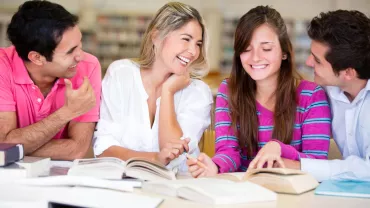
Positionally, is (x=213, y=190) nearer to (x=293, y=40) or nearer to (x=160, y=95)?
(x=160, y=95)

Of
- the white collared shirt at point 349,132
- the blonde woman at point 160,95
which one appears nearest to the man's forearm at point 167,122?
the blonde woman at point 160,95

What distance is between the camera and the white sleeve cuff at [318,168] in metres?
1.75

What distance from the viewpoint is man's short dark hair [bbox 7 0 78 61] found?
2213mm

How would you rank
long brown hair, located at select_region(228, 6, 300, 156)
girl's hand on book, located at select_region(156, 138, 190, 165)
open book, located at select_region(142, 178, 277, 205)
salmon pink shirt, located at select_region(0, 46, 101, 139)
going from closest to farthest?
open book, located at select_region(142, 178, 277, 205) < girl's hand on book, located at select_region(156, 138, 190, 165) < long brown hair, located at select_region(228, 6, 300, 156) < salmon pink shirt, located at select_region(0, 46, 101, 139)

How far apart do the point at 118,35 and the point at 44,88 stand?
22.3 feet

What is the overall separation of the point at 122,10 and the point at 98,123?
6.96 meters

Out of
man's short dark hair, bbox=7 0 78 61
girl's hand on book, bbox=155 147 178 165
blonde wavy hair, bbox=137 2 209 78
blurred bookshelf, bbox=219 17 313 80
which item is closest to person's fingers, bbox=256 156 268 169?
girl's hand on book, bbox=155 147 178 165

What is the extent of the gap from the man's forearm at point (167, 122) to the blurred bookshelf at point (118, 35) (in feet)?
21.9

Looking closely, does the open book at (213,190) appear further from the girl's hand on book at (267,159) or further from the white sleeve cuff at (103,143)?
the white sleeve cuff at (103,143)

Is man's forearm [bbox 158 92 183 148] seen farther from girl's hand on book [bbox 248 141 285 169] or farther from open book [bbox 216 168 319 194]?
open book [bbox 216 168 319 194]

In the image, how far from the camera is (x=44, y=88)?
2322mm

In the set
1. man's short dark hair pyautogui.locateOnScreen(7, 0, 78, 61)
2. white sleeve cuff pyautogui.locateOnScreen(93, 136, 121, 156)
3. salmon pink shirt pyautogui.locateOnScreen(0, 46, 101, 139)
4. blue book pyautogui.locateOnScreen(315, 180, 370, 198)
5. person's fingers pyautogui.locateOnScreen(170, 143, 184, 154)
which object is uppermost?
man's short dark hair pyautogui.locateOnScreen(7, 0, 78, 61)

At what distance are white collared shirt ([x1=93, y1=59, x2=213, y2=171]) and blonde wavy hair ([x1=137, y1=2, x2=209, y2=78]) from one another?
8 centimetres

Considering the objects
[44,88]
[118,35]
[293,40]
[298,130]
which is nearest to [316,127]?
[298,130]
